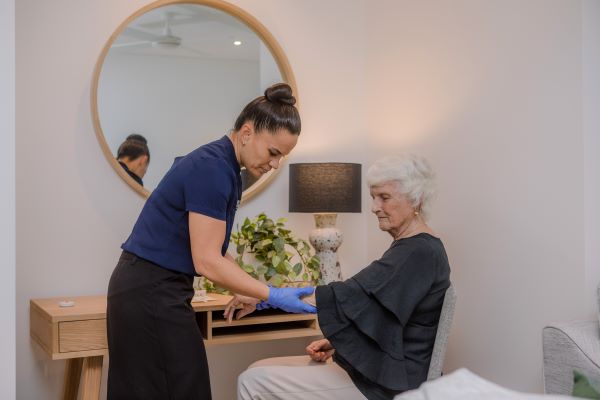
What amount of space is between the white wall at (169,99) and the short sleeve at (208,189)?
3.28 ft

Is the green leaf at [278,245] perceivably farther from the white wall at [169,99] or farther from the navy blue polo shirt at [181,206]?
the navy blue polo shirt at [181,206]

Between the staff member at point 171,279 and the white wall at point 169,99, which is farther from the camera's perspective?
the white wall at point 169,99

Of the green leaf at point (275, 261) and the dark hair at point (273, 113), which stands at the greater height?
the dark hair at point (273, 113)

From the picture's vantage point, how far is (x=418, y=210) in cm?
231

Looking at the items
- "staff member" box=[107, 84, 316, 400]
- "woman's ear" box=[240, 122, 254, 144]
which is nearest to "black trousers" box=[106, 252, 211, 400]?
"staff member" box=[107, 84, 316, 400]

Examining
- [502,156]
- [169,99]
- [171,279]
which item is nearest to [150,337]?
[171,279]

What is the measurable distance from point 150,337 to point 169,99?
50.8 inches

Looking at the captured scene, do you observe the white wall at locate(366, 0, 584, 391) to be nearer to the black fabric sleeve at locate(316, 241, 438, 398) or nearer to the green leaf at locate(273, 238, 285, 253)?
the black fabric sleeve at locate(316, 241, 438, 398)

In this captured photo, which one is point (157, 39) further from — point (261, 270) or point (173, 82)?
point (261, 270)

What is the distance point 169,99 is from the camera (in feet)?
9.80

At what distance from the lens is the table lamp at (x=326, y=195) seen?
2971 millimetres

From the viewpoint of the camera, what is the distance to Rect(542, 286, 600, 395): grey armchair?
1756 mm

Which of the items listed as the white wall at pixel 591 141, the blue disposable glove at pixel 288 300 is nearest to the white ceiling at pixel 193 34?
the blue disposable glove at pixel 288 300

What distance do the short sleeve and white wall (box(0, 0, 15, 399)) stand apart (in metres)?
0.50
